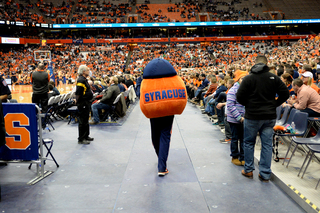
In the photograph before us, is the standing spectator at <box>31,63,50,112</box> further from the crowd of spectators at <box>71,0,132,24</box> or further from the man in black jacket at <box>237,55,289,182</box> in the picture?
the crowd of spectators at <box>71,0,132,24</box>

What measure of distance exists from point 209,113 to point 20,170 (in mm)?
6902

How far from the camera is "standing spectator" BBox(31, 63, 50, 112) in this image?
24.4ft

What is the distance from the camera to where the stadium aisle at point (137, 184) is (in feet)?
11.2

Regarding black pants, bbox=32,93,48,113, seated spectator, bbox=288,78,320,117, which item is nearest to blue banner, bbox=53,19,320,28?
black pants, bbox=32,93,48,113

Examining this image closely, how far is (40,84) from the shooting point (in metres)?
7.54

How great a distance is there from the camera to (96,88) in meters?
10.5

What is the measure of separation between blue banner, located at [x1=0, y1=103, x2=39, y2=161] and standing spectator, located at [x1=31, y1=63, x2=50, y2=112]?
12.0ft

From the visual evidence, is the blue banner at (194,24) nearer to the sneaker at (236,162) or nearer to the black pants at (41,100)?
the black pants at (41,100)

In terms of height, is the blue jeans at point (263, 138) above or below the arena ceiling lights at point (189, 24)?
below

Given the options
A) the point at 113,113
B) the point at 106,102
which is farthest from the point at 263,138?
the point at 113,113

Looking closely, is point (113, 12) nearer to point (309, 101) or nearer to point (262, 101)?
point (309, 101)

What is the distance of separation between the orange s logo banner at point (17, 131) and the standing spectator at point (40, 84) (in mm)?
3666

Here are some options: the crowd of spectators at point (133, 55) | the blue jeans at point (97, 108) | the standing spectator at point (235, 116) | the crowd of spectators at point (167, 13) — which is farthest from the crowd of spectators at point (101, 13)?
the standing spectator at point (235, 116)

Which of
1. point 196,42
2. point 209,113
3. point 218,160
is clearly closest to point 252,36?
point 196,42
